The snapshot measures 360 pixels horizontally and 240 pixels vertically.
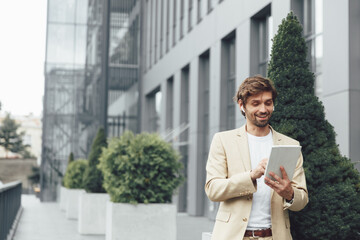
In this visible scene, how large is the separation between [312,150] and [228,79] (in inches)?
574

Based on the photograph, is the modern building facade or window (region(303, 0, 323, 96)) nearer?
the modern building facade

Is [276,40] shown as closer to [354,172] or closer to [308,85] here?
[308,85]

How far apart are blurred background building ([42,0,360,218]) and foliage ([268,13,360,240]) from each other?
5.63m

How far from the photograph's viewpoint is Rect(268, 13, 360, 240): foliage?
5.32m

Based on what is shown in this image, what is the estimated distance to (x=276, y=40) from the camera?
6.12m

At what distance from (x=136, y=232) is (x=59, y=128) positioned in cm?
2555

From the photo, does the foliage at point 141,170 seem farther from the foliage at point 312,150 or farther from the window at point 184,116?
the window at point 184,116

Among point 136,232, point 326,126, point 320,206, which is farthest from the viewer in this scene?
point 136,232

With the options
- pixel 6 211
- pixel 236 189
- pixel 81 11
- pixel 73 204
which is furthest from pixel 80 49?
pixel 236 189

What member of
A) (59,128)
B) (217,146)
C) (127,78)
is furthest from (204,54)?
(217,146)

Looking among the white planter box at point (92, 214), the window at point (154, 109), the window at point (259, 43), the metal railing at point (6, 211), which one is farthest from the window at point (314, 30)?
the window at point (154, 109)

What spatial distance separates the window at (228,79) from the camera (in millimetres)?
19750

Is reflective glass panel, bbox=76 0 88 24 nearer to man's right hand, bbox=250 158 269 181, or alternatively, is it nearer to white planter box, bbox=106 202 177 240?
white planter box, bbox=106 202 177 240

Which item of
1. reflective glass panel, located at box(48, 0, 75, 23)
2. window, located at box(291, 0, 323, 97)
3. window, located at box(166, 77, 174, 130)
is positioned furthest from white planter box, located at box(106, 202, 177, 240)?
reflective glass panel, located at box(48, 0, 75, 23)
